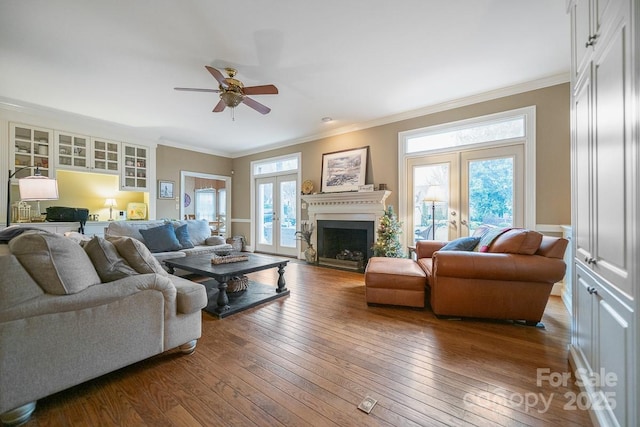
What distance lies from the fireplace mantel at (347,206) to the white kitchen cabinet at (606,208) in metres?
2.91

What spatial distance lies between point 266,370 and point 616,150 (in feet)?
7.37

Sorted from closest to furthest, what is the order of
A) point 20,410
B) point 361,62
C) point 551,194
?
point 20,410, point 361,62, point 551,194

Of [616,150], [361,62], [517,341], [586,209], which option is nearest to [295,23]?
[361,62]

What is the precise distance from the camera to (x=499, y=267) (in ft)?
7.57

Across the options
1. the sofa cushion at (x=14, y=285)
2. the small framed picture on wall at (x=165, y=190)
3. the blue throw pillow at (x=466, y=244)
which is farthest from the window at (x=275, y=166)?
the sofa cushion at (x=14, y=285)

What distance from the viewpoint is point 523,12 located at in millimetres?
2176

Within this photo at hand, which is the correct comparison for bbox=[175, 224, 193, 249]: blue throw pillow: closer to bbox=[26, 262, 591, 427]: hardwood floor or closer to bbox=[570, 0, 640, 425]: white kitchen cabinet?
bbox=[26, 262, 591, 427]: hardwood floor

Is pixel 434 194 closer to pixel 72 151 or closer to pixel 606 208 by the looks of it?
pixel 606 208

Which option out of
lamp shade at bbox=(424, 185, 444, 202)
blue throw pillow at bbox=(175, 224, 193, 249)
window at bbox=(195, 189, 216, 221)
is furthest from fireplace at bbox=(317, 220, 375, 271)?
window at bbox=(195, 189, 216, 221)

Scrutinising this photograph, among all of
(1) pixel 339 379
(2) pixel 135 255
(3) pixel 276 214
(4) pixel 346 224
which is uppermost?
(3) pixel 276 214

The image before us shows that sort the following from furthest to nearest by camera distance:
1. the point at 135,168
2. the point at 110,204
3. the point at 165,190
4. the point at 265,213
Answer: the point at 265,213
the point at 165,190
the point at 135,168
the point at 110,204

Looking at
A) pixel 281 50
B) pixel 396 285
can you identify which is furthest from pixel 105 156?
pixel 396 285

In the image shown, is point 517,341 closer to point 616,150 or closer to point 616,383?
point 616,383

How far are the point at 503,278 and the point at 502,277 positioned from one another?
0.02m
